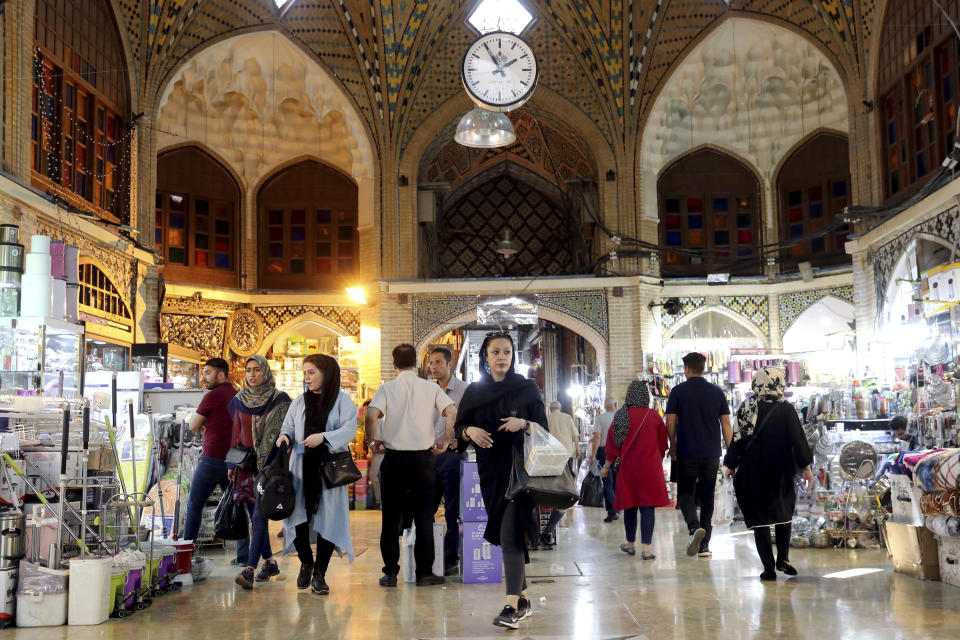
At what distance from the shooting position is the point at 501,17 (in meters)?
16.5

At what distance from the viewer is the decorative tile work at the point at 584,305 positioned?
15672 millimetres

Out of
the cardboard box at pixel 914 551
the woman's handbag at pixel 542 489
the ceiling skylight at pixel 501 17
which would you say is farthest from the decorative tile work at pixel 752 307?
the woman's handbag at pixel 542 489

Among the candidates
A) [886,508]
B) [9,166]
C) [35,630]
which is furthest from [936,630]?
[9,166]

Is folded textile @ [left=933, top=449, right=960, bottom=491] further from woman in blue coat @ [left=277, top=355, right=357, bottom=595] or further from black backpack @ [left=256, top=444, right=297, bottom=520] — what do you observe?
black backpack @ [left=256, top=444, right=297, bottom=520]

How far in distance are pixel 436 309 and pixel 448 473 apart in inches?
374

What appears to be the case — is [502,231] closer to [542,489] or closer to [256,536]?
[256,536]

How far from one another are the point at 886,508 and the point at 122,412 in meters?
5.84

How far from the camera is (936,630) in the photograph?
4.36m

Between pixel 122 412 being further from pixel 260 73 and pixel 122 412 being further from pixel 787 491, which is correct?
pixel 260 73

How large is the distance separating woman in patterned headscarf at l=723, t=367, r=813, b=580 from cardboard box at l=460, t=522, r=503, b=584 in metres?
1.54

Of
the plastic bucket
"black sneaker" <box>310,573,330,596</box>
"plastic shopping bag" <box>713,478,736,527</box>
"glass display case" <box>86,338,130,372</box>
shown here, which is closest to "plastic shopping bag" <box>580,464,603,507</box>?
"plastic shopping bag" <box>713,478,736,527</box>

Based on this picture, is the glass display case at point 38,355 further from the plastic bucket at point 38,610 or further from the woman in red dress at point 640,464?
the woman in red dress at point 640,464

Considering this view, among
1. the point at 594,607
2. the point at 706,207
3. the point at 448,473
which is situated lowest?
the point at 594,607

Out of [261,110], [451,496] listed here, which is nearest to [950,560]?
[451,496]
